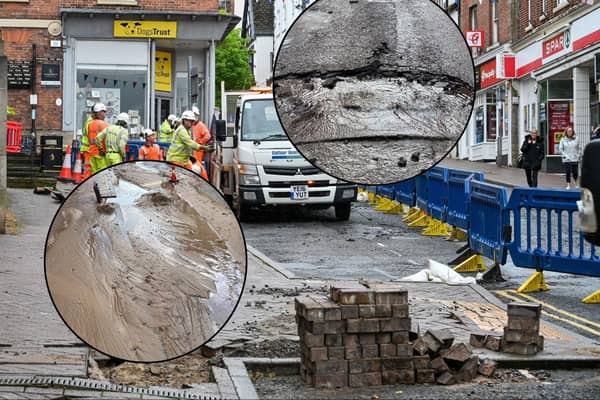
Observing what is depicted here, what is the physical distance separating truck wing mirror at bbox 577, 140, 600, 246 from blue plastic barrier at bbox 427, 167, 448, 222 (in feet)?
39.3

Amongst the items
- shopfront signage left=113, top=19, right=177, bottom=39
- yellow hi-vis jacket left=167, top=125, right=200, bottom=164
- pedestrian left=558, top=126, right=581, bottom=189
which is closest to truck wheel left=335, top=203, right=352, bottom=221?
yellow hi-vis jacket left=167, top=125, right=200, bottom=164

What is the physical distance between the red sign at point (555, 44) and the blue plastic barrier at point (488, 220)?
2259cm

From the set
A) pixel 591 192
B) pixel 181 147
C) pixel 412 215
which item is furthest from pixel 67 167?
pixel 591 192

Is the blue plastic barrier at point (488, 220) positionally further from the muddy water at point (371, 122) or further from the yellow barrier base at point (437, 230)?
the muddy water at point (371, 122)

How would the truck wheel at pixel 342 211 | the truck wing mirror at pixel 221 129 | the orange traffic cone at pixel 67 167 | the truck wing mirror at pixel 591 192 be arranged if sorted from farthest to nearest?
the orange traffic cone at pixel 67 167 < the truck wheel at pixel 342 211 < the truck wing mirror at pixel 221 129 < the truck wing mirror at pixel 591 192

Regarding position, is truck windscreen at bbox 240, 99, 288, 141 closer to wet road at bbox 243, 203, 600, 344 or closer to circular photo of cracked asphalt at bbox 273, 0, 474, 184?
wet road at bbox 243, 203, 600, 344

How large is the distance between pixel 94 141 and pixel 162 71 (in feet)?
62.4

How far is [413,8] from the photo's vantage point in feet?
18.3

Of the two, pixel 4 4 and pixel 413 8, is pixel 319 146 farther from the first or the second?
pixel 4 4

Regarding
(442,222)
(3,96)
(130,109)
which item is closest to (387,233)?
(442,222)

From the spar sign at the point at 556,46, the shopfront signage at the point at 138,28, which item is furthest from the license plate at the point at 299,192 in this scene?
the spar sign at the point at 556,46

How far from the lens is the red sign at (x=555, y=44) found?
36.9 m

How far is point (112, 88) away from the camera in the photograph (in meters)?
35.5

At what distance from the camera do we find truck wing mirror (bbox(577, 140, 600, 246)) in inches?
250
